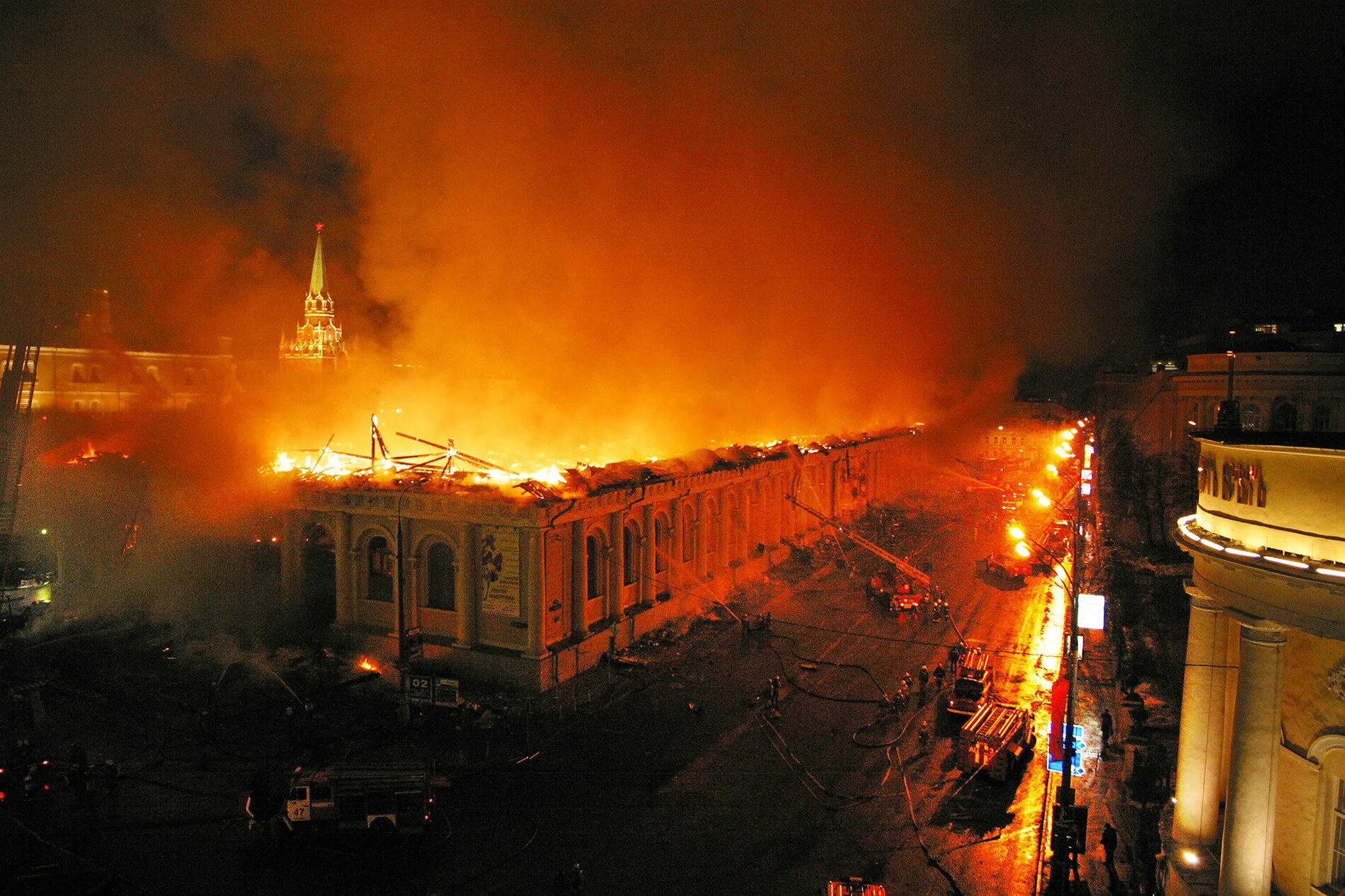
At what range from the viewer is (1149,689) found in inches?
794

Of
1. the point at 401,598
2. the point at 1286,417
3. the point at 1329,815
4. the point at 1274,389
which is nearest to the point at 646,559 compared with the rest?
the point at 401,598

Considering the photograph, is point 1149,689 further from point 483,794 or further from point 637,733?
point 483,794

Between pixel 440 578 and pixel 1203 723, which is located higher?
pixel 1203 723

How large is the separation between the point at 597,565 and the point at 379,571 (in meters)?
5.92

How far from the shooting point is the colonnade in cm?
927

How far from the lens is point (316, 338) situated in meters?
64.1

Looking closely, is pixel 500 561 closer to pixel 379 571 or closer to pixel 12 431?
pixel 379 571

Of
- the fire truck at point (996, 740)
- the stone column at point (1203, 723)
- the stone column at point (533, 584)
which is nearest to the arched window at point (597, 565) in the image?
the stone column at point (533, 584)

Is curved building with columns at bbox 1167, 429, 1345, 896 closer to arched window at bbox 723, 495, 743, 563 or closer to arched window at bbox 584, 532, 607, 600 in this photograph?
arched window at bbox 584, 532, 607, 600

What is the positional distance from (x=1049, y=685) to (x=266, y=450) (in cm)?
2574

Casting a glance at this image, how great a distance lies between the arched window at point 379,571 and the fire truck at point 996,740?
14.8 metres

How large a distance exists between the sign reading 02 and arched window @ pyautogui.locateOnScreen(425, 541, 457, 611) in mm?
16929

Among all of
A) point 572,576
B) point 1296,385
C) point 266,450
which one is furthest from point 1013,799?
point 1296,385

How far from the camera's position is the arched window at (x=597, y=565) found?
23359 mm
